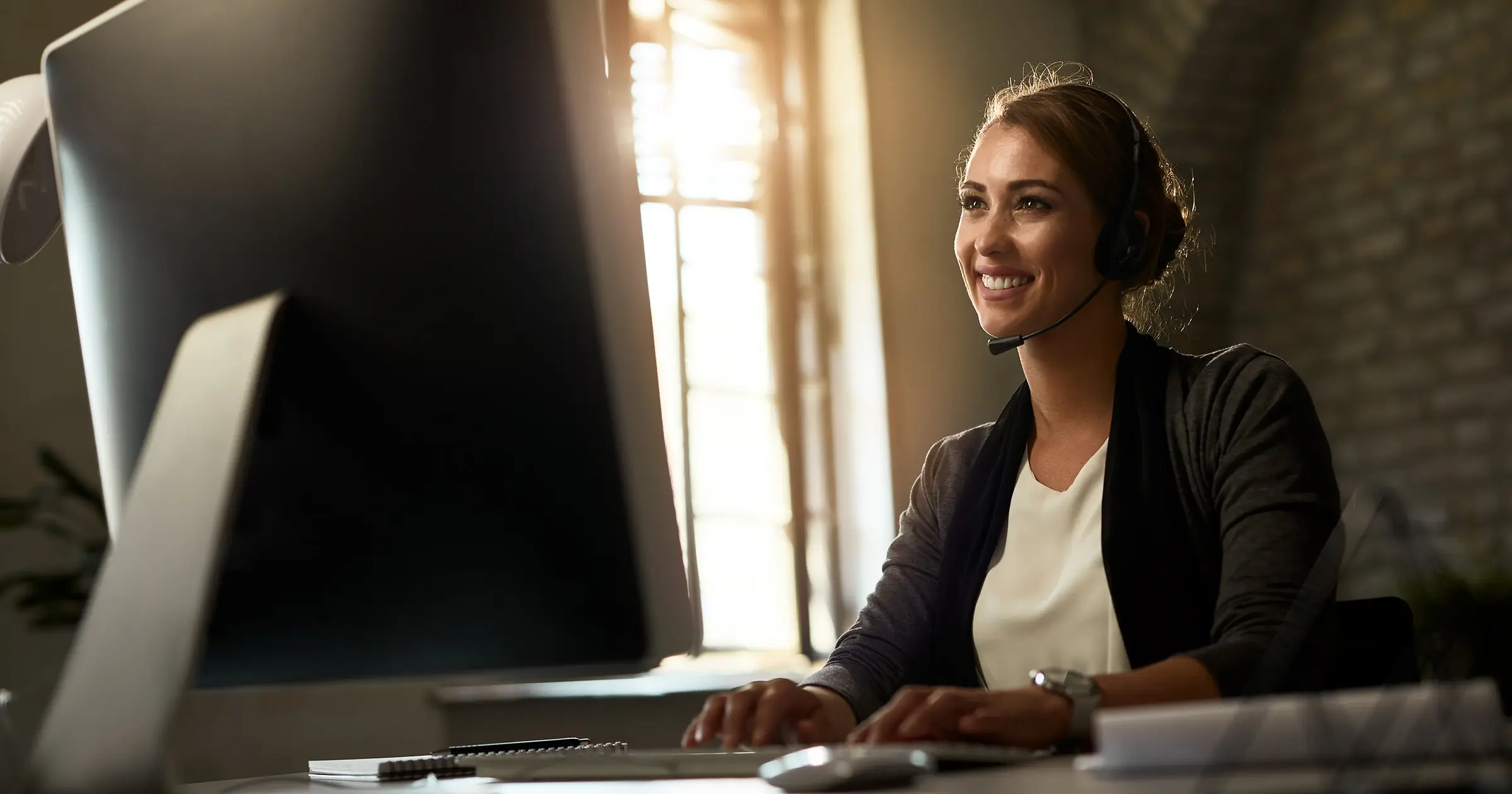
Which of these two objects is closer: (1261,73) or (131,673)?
(131,673)

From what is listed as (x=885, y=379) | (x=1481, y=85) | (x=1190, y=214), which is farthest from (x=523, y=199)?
(x=1481, y=85)

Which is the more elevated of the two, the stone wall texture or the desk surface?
the stone wall texture

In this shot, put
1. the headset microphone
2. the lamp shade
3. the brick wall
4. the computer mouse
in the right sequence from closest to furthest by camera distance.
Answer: the computer mouse < the lamp shade < the headset microphone < the brick wall

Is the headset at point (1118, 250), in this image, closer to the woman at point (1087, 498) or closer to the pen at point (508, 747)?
the woman at point (1087, 498)

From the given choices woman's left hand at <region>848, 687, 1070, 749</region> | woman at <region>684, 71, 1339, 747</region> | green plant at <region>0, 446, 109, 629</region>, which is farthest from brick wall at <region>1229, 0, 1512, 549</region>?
green plant at <region>0, 446, 109, 629</region>

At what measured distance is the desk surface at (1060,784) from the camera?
1.63 ft

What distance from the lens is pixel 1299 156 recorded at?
12.7 ft

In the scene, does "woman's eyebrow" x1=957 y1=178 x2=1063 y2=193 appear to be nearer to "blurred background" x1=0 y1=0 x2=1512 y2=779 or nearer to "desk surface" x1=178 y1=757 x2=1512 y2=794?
"desk surface" x1=178 y1=757 x2=1512 y2=794

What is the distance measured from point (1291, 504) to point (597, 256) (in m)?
0.75

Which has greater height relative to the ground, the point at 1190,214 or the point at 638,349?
the point at 1190,214

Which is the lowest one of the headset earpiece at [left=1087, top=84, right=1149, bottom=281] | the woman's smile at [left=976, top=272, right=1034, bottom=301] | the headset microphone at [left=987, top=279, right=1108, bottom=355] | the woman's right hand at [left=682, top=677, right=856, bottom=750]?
the woman's right hand at [left=682, top=677, right=856, bottom=750]

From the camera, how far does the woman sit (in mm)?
1105

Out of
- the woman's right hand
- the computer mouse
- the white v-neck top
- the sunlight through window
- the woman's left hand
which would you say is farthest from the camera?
the sunlight through window

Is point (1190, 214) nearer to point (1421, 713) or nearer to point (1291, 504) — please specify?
point (1291, 504)
